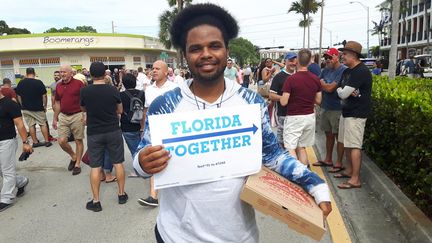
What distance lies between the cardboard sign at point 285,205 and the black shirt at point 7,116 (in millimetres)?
4190

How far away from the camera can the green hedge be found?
12.4ft

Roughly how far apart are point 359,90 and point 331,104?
1003mm

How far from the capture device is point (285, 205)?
62.5 inches

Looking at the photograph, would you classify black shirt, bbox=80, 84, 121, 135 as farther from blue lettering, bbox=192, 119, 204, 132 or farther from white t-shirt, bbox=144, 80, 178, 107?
blue lettering, bbox=192, 119, 204, 132

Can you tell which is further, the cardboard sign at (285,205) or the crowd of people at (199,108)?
the crowd of people at (199,108)

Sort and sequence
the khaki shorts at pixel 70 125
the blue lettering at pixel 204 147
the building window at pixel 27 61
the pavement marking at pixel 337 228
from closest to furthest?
the blue lettering at pixel 204 147 → the pavement marking at pixel 337 228 → the khaki shorts at pixel 70 125 → the building window at pixel 27 61

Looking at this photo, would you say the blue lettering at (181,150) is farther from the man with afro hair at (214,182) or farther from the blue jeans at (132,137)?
the blue jeans at (132,137)

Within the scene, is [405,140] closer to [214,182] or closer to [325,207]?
[325,207]

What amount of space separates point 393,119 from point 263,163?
3744 mm

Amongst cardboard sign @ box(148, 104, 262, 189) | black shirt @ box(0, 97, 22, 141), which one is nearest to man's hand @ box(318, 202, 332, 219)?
cardboard sign @ box(148, 104, 262, 189)

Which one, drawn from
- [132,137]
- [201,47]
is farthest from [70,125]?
[201,47]

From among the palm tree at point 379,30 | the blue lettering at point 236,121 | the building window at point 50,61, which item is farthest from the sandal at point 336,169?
the palm tree at point 379,30

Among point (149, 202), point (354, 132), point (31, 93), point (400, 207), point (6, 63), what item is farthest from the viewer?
point (6, 63)

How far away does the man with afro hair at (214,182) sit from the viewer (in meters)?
1.71
